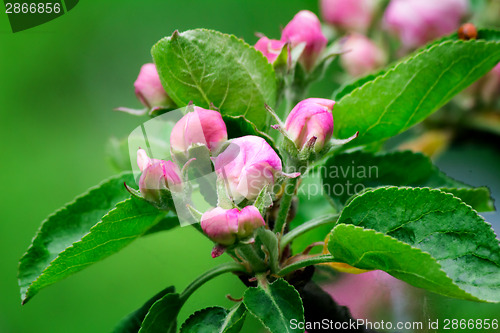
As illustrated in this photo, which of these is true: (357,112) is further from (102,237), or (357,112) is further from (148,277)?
(148,277)

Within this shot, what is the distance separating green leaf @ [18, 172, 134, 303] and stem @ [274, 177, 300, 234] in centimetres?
16

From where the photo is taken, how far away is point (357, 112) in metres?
0.47

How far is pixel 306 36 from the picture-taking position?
1.68ft

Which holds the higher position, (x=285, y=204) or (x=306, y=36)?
(x=306, y=36)

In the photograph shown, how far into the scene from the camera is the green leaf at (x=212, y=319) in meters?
0.44

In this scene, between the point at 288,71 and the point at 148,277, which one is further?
the point at 148,277

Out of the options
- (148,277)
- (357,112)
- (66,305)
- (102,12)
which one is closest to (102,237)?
(357,112)

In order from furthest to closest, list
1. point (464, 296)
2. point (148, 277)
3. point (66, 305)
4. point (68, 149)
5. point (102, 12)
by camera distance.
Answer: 1. point (102, 12)
2. point (68, 149)
3. point (66, 305)
4. point (148, 277)
5. point (464, 296)

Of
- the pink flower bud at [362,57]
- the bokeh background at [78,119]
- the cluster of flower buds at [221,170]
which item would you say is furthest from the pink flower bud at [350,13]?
the cluster of flower buds at [221,170]

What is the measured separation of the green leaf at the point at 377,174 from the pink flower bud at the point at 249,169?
0.14 metres

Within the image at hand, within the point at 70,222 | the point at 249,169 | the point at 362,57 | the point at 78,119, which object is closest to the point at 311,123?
the point at 249,169

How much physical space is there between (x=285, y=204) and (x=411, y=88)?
0.47ft

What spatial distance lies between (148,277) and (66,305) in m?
0.34

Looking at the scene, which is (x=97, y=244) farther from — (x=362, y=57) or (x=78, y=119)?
(x=78, y=119)
